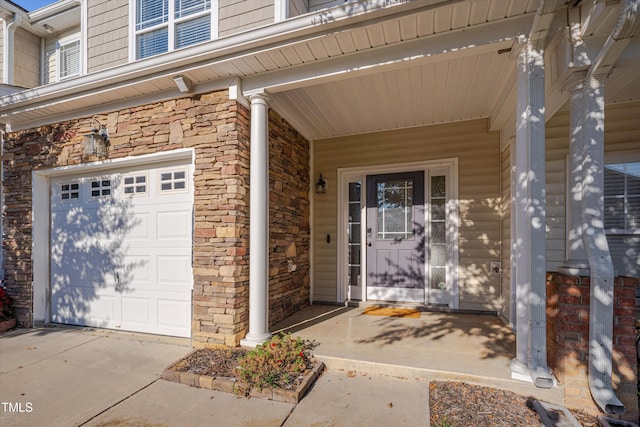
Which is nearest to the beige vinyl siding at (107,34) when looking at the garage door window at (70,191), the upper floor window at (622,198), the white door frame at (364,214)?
the garage door window at (70,191)

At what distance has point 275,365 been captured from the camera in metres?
2.46

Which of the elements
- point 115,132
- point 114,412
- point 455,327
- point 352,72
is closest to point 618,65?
point 352,72

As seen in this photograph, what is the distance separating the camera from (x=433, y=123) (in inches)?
167

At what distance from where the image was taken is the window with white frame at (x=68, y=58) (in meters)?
5.10

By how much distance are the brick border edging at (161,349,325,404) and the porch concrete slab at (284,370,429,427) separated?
2.6 inches

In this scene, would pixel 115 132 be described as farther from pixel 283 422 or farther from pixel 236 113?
pixel 283 422

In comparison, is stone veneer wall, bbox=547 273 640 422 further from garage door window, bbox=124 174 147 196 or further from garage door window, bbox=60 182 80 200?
garage door window, bbox=60 182 80 200

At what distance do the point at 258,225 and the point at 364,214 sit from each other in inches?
81.7

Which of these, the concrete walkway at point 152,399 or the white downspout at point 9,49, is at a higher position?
the white downspout at point 9,49

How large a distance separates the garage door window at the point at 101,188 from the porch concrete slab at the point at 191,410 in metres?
2.57

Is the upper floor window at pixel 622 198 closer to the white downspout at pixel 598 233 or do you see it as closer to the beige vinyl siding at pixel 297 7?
the white downspout at pixel 598 233

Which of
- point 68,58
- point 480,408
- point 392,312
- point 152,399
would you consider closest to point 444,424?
point 480,408

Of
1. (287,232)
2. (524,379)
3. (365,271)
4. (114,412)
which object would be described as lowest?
(114,412)

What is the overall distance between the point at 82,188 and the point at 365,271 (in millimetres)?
4054
